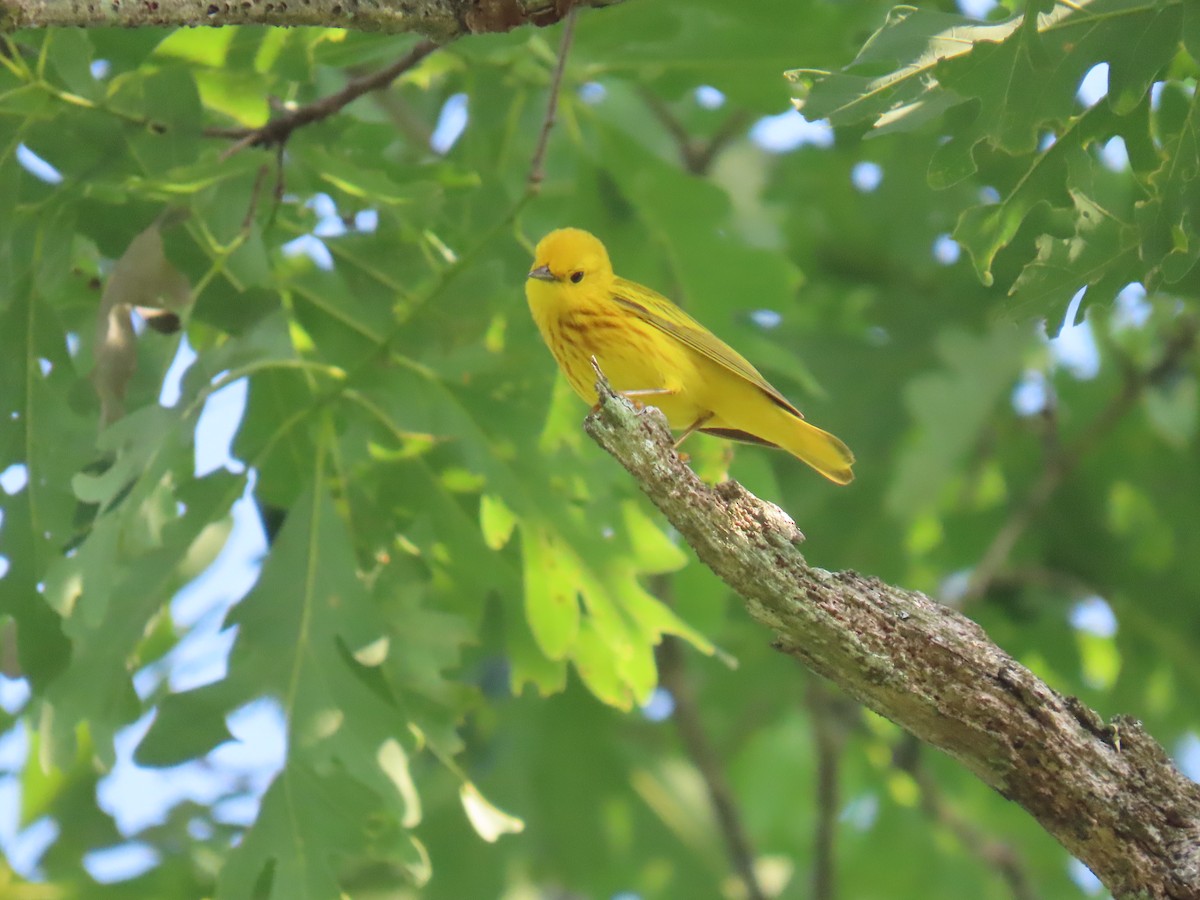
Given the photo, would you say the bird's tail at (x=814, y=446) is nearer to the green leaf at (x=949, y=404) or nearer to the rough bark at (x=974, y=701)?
the rough bark at (x=974, y=701)

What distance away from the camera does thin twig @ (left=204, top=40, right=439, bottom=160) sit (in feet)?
13.0

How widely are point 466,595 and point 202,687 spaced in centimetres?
90

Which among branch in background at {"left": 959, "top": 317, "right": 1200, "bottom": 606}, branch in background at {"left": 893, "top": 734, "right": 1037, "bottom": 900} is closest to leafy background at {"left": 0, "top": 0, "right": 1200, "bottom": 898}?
branch in background at {"left": 959, "top": 317, "right": 1200, "bottom": 606}

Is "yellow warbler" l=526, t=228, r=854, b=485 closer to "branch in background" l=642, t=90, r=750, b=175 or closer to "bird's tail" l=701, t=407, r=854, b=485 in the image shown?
"bird's tail" l=701, t=407, r=854, b=485

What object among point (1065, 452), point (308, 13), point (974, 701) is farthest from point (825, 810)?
point (308, 13)

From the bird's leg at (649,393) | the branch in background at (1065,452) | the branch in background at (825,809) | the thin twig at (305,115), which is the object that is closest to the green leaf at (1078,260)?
the bird's leg at (649,393)

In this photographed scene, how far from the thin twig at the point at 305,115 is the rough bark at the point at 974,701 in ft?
6.17

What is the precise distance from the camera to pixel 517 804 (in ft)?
25.8

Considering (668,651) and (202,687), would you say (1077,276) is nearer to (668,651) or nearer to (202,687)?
(202,687)

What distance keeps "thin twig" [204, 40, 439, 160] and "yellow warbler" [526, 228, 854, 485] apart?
0.65 metres

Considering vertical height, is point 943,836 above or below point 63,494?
below

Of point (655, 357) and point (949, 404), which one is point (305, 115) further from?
point (949, 404)

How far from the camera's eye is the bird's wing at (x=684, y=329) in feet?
12.9

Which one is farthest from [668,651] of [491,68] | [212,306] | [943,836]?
[212,306]
